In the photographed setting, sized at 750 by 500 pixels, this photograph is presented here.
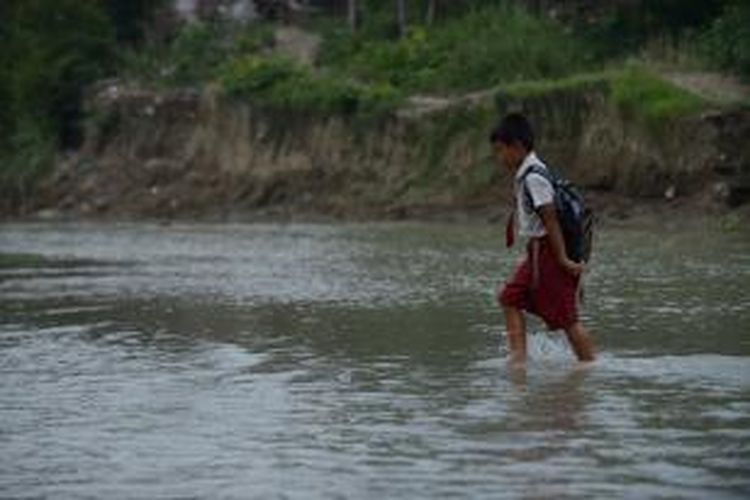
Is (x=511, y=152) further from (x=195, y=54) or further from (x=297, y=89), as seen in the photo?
(x=195, y=54)

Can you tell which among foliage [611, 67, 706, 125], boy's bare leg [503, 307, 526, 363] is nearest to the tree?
foliage [611, 67, 706, 125]

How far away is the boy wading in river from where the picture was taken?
36.0 ft

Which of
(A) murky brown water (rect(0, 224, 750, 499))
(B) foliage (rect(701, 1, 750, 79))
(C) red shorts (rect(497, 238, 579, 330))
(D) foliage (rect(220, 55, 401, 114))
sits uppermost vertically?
(B) foliage (rect(701, 1, 750, 79))

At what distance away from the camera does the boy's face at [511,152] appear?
435 inches

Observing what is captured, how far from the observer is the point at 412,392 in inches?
399

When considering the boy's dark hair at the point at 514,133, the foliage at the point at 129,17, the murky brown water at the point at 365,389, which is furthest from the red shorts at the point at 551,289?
the foliage at the point at 129,17

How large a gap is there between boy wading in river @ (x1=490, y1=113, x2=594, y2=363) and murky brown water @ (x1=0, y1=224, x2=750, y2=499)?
269mm

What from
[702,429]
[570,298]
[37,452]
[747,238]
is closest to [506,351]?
[570,298]

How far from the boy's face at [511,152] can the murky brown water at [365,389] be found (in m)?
1.25

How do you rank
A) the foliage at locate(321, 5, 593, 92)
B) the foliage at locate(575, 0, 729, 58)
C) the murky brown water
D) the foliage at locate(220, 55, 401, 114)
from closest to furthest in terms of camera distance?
the murky brown water < the foliage at locate(321, 5, 593, 92) < the foliage at locate(575, 0, 729, 58) < the foliage at locate(220, 55, 401, 114)

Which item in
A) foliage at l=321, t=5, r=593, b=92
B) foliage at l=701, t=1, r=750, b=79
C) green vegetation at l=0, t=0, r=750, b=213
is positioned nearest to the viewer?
foliage at l=701, t=1, r=750, b=79

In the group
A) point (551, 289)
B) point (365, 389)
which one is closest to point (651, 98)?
point (551, 289)

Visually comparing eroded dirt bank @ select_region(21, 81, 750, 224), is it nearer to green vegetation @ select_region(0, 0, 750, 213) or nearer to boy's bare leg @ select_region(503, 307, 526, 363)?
green vegetation @ select_region(0, 0, 750, 213)

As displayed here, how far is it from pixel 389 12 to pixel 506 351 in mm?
34909
